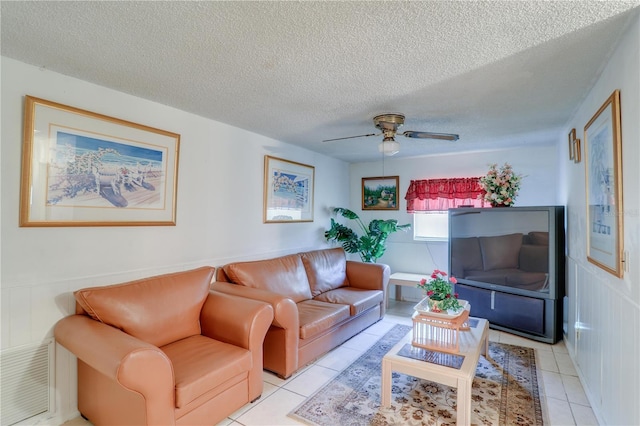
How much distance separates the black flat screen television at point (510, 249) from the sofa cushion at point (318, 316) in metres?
1.73

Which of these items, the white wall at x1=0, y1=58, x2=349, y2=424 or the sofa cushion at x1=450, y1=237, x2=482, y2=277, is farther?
Result: the sofa cushion at x1=450, y1=237, x2=482, y2=277

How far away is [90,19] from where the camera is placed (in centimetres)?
151

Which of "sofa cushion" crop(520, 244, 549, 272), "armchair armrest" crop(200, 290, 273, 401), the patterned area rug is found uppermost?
"sofa cushion" crop(520, 244, 549, 272)

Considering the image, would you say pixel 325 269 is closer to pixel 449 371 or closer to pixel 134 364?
pixel 449 371

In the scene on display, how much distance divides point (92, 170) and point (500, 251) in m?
3.97

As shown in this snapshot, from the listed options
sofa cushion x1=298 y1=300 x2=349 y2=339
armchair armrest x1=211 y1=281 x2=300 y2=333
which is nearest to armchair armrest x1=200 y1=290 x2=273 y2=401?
armchair armrest x1=211 y1=281 x2=300 y2=333

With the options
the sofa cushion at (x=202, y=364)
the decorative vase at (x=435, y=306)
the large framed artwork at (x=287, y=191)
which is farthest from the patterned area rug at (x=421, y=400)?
the large framed artwork at (x=287, y=191)

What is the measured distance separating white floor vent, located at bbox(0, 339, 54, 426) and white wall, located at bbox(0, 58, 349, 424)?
0.05 m

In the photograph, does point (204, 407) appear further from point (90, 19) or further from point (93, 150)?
point (90, 19)

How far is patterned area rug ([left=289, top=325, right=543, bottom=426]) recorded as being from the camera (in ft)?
6.91

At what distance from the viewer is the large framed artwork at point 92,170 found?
1984mm

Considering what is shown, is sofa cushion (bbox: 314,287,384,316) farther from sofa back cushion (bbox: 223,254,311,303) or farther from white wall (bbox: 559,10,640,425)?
white wall (bbox: 559,10,640,425)

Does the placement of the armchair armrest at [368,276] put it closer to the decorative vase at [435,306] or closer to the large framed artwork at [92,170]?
the decorative vase at [435,306]

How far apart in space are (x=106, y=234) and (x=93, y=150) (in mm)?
601
